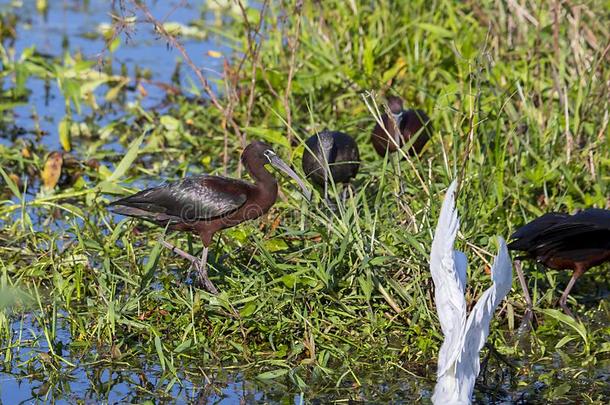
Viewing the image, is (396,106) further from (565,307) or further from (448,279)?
(448,279)

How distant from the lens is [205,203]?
5.75 meters

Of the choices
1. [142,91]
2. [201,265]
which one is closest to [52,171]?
[201,265]

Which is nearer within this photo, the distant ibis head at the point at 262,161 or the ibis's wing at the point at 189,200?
the ibis's wing at the point at 189,200

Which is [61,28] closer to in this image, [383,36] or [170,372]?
[383,36]

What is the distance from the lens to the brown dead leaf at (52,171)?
732 cm

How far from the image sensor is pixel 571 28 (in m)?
7.84

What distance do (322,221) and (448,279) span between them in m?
1.67

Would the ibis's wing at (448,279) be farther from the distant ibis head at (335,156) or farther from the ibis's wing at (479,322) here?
the distant ibis head at (335,156)

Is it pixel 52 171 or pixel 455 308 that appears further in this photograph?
pixel 52 171

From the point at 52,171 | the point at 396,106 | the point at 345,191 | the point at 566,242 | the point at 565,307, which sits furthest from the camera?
the point at 396,106

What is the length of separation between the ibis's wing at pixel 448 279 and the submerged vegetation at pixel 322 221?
0.89m

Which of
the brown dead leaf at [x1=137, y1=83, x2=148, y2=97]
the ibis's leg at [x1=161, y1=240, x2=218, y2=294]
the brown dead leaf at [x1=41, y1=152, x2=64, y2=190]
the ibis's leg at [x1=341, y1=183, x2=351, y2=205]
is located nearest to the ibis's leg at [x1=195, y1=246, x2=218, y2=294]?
the ibis's leg at [x1=161, y1=240, x2=218, y2=294]

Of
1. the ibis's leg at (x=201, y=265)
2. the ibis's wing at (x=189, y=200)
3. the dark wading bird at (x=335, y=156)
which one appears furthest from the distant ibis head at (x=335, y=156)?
the ibis's leg at (x=201, y=265)

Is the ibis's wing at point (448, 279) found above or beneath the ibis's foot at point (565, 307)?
above
